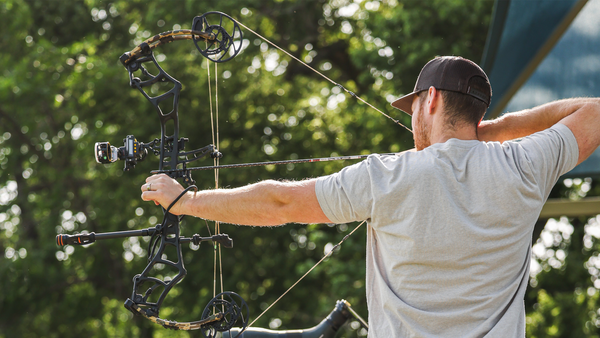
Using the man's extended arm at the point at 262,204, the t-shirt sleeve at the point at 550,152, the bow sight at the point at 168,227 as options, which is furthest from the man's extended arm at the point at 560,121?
the bow sight at the point at 168,227

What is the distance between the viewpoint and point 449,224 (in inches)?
59.4

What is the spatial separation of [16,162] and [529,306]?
317 inches

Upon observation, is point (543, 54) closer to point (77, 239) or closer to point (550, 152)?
point (550, 152)

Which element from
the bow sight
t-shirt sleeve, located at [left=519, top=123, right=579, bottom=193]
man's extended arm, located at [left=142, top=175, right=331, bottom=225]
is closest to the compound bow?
the bow sight

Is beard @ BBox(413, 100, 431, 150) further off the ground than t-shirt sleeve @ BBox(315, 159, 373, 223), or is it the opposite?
beard @ BBox(413, 100, 431, 150)

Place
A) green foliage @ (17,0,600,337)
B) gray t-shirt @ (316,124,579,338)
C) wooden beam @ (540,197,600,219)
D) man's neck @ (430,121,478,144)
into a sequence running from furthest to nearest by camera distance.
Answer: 1. green foliage @ (17,0,600,337)
2. wooden beam @ (540,197,600,219)
3. man's neck @ (430,121,478,144)
4. gray t-shirt @ (316,124,579,338)

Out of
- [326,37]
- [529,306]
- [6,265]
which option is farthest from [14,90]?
[529,306]

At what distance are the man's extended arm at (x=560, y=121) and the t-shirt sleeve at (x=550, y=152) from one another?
0.06 meters

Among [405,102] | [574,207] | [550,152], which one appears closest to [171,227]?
[405,102]

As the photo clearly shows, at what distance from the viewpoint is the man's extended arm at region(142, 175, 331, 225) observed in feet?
5.27

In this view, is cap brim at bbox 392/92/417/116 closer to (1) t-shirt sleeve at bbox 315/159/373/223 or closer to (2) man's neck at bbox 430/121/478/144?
(2) man's neck at bbox 430/121/478/144

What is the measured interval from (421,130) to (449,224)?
32 cm

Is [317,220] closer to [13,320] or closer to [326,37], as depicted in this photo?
[326,37]

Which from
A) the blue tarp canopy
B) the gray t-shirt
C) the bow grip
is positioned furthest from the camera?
the blue tarp canopy
